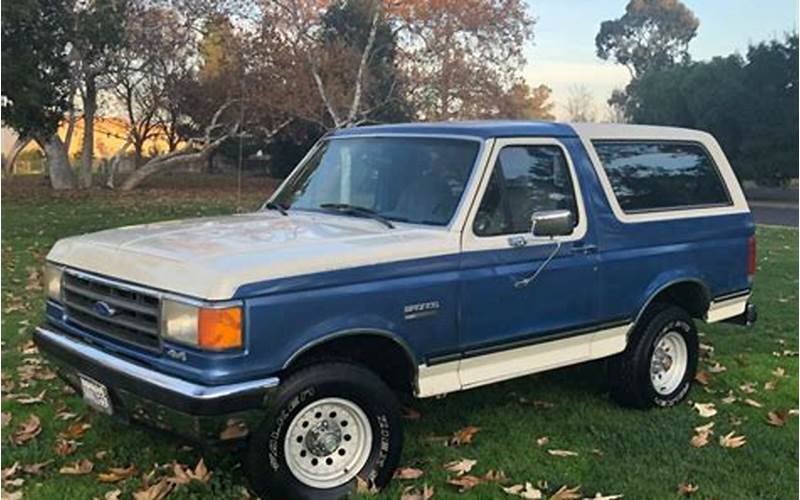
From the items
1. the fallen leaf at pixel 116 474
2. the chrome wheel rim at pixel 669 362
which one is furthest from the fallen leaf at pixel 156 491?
the chrome wheel rim at pixel 669 362

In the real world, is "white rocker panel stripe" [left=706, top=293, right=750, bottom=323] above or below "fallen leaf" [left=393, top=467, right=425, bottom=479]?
above

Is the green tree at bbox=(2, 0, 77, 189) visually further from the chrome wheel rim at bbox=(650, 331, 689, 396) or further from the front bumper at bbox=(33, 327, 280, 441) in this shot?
the chrome wheel rim at bbox=(650, 331, 689, 396)

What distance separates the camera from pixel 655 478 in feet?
15.6

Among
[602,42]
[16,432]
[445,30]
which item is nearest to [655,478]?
[16,432]

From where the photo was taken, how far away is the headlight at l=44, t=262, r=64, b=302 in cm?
490

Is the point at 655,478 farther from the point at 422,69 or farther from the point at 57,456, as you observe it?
the point at 422,69

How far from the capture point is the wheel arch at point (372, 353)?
4219mm

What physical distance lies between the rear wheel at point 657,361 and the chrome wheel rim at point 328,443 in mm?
2243

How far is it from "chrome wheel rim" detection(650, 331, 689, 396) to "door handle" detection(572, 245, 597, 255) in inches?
41.0

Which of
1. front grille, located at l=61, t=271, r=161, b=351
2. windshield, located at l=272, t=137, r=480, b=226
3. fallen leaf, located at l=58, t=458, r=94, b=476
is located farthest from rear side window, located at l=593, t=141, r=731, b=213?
fallen leaf, located at l=58, t=458, r=94, b=476

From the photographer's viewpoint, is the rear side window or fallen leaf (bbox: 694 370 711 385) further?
fallen leaf (bbox: 694 370 711 385)

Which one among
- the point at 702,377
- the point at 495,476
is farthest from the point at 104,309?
the point at 702,377

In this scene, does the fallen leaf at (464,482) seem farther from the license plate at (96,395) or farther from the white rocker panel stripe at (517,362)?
the license plate at (96,395)

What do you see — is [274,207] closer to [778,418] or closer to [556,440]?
[556,440]
